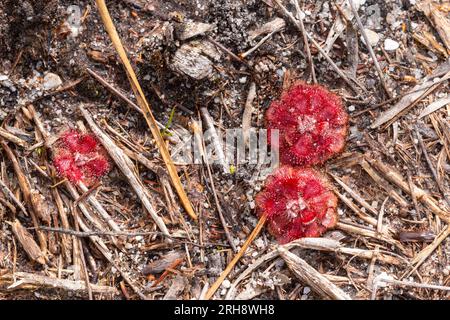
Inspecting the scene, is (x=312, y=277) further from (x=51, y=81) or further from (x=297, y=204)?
(x=51, y=81)

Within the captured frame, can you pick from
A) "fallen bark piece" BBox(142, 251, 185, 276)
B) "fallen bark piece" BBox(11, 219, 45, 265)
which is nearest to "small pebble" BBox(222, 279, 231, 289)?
"fallen bark piece" BBox(142, 251, 185, 276)

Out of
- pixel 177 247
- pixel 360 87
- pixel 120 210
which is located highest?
pixel 360 87

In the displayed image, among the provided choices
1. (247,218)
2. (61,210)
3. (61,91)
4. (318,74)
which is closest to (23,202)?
(61,210)

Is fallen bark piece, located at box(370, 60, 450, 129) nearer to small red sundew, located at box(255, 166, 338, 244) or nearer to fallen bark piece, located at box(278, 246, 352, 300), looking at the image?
small red sundew, located at box(255, 166, 338, 244)

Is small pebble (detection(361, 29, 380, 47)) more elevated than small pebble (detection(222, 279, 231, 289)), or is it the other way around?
small pebble (detection(361, 29, 380, 47))

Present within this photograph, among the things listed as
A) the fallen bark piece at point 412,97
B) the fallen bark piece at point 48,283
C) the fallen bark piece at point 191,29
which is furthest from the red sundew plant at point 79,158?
the fallen bark piece at point 412,97

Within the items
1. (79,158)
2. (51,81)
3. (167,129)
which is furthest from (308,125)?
(51,81)
